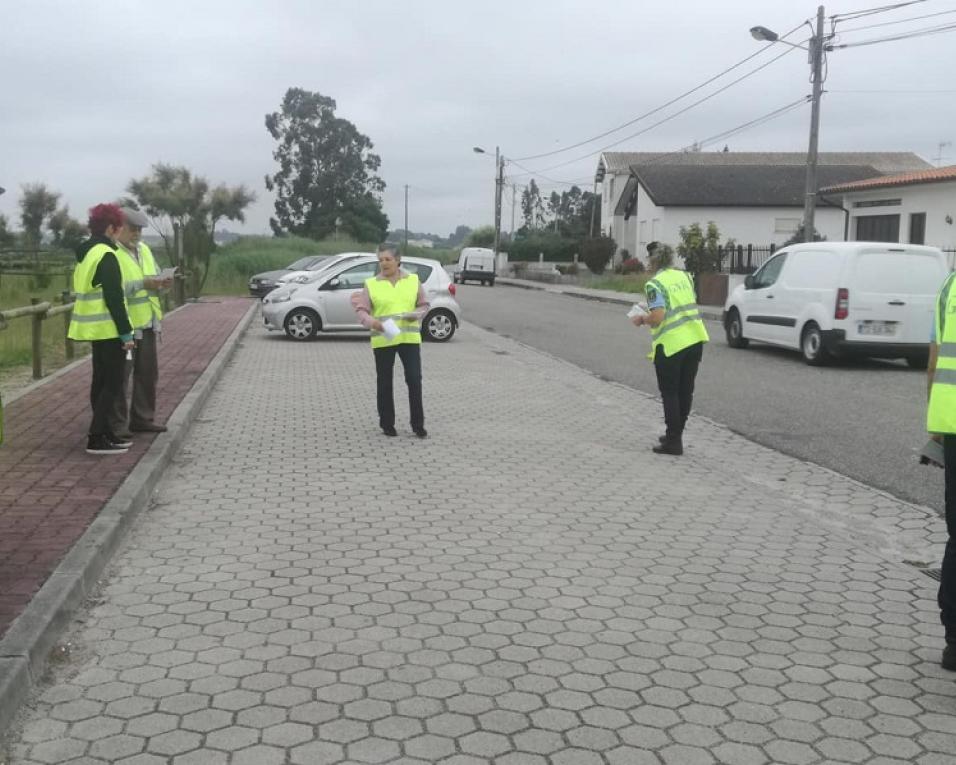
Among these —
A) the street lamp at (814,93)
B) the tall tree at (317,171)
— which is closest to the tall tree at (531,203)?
the tall tree at (317,171)

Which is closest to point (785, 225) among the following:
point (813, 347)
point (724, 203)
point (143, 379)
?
point (724, 203)

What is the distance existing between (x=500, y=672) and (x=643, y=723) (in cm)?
63

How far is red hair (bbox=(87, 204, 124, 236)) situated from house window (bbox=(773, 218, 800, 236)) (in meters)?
49.0

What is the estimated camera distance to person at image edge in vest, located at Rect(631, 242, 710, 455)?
8.73 m

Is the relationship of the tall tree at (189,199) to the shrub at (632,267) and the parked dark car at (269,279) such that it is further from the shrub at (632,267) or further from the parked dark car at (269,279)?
the shrub at (632,267)

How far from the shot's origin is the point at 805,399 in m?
12.4

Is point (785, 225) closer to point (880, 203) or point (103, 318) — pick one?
point (880, 203)

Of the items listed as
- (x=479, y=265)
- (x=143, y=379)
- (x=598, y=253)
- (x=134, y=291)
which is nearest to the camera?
(x=134, y=291)

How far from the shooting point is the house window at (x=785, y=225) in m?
53.3

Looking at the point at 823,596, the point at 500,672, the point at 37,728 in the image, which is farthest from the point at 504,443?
the point at 37,728

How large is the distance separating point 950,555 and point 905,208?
30218mm

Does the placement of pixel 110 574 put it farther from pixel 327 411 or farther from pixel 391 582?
pixel 327 411

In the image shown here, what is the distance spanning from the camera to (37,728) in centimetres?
363

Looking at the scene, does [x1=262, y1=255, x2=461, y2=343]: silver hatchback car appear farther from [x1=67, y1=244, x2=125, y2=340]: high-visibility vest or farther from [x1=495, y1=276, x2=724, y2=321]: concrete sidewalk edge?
[x1=67, y1=244, x2=125, y2=340]: high-visibility vest
